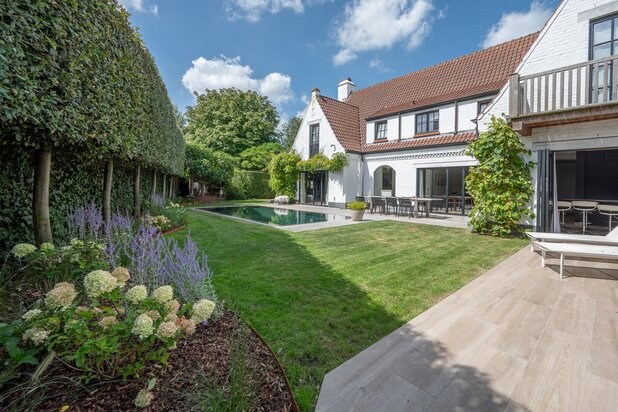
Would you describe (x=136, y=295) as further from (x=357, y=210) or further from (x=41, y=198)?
(x=357, y=210)

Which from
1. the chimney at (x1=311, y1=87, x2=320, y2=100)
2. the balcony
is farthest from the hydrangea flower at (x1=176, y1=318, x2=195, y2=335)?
the chimney at (x1=311, y1=87, x2=320, y2=100)

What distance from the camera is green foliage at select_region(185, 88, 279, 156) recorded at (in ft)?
105

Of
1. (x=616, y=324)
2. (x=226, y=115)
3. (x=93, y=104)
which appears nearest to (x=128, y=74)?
(x=93, y=104)

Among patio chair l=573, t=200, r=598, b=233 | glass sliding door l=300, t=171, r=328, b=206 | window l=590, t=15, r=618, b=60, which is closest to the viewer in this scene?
window l=590, t=15, r=618, b=60

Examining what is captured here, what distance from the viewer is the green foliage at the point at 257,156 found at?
29.0 meters

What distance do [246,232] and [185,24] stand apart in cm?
921

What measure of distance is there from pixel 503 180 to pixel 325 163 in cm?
961

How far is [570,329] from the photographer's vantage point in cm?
292

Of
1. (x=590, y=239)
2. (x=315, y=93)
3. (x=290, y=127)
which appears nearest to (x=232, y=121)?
(x=315, y=93)

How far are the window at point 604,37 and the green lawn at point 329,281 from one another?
5598 mm

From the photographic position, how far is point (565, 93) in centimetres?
741

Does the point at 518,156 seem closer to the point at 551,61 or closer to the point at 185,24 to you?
the point at 551,61

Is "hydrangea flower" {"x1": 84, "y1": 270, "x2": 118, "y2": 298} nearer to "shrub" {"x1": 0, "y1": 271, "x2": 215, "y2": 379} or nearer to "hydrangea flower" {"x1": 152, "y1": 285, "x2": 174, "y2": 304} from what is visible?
"shrub" {"x1": 0, "y1": 271, "x2": 215, "y2": 379}

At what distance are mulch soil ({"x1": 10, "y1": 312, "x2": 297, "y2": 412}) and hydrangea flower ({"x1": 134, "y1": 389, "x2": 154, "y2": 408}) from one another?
0.08 metres
